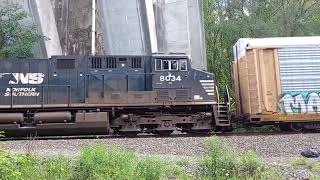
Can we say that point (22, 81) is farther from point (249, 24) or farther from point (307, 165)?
point (249, 24)

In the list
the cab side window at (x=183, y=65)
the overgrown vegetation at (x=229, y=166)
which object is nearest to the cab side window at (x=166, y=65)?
the cab side window at (x=183, y=65)

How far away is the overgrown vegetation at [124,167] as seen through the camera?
6.87m

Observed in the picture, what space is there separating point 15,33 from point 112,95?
8022 millimetres

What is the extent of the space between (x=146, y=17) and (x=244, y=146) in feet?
46.5

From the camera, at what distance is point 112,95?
52.1 ft

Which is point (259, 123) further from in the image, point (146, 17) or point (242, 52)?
point (146, 17)

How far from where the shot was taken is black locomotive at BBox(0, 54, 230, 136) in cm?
1556

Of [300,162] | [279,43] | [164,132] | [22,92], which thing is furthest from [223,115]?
[300,162]

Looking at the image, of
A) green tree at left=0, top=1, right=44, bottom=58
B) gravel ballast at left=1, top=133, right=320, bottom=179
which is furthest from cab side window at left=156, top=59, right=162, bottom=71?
green tree at left=0, top=1, right=44, bottom=58

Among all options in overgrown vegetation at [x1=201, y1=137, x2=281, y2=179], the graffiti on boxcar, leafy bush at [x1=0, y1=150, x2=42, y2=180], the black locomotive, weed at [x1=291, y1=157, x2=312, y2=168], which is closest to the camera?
leafy bush at [x1=0, y1=150, x2=42, y2=180]

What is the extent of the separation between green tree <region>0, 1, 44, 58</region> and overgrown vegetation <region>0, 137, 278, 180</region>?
13.4 metres

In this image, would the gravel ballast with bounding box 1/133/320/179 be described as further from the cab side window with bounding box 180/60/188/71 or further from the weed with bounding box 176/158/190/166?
the cab side window with bounding box 180/60/188/71

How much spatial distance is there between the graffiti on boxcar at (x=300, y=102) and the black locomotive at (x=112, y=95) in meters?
1.88

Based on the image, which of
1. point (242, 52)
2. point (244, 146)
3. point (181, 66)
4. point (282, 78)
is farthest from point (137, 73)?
point (244, 146)
